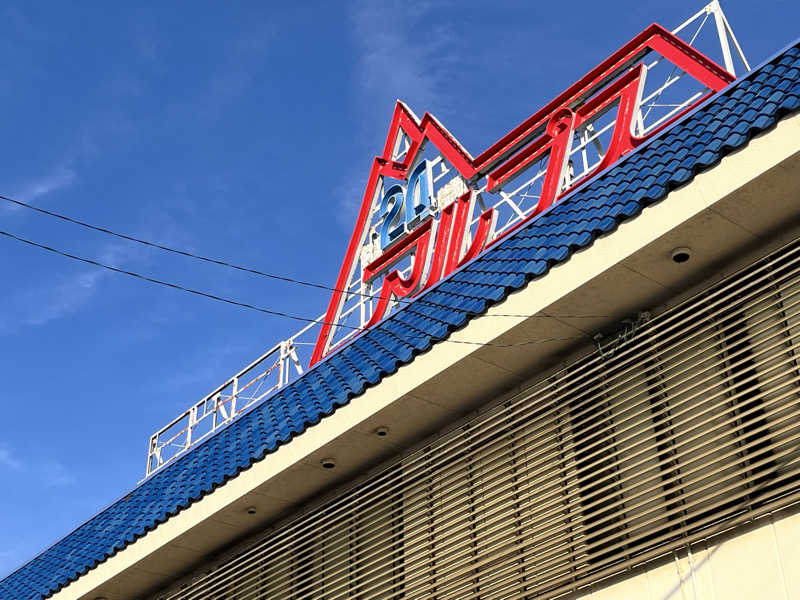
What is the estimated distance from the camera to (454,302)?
40.0ft

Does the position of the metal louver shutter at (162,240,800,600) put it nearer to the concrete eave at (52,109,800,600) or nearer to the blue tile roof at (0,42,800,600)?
the concrete eave at (52,109,800,600)

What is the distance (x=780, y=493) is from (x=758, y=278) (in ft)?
7.04

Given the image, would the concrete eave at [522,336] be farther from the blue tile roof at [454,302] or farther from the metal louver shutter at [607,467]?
the metal louver shutter at [607,467]

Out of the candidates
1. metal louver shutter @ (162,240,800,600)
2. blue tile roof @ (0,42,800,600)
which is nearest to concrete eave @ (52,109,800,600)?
blue tile roof @ (0,42,800,600)

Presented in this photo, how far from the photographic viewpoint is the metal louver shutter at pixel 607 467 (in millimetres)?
9461

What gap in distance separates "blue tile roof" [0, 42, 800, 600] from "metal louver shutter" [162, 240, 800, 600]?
43.2 inches

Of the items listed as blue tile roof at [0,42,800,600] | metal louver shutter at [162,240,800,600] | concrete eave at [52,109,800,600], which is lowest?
metal louver shutter at [162,240,800,600]

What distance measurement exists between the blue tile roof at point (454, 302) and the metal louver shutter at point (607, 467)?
1098mm

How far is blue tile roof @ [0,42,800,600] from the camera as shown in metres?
10.2

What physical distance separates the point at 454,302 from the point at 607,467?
279 centimetres

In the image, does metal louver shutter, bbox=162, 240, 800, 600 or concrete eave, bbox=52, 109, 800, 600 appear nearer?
metal louver shutter, bbox=162, 240, 800, 600

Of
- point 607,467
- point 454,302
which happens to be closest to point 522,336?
point 454,302

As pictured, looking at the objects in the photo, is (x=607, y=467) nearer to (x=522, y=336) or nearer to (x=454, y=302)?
(x=522, y=336)

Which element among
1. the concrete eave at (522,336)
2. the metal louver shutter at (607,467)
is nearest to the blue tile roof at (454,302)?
the concrete eave at (522,336)
